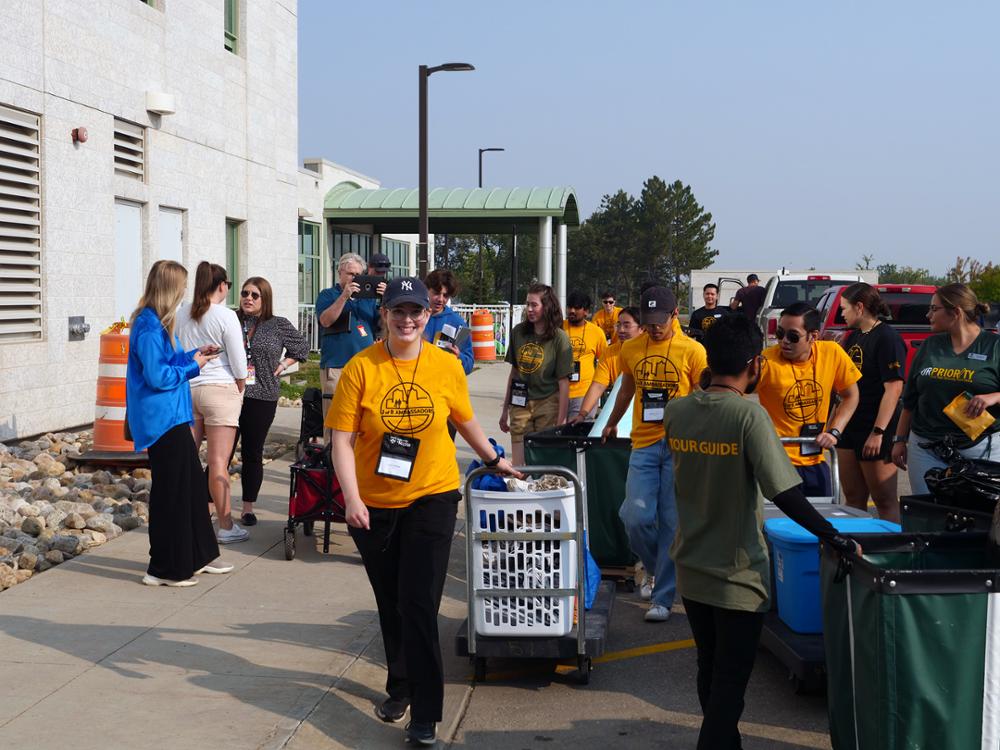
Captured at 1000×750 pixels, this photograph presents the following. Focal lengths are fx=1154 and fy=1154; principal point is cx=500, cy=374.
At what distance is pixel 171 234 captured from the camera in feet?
51.2

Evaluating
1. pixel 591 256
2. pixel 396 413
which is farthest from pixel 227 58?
pixel 591 256

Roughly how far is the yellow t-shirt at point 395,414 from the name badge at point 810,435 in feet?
8.52

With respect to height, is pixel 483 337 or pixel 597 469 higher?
pixel 483 337

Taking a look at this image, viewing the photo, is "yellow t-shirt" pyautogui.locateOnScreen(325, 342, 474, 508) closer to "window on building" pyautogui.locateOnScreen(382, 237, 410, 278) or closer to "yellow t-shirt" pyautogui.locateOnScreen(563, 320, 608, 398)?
"yellow t-shirt" pyautogui.locateOnScreen(563, 320, 608, 398)

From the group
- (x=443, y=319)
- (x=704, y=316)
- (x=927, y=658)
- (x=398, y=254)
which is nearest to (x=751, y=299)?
(x=704, y=316)

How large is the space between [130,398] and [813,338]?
160 inches

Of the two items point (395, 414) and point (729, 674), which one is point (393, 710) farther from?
point (729, 674)

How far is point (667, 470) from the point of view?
21.4 ft

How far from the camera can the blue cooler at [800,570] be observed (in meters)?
5.25

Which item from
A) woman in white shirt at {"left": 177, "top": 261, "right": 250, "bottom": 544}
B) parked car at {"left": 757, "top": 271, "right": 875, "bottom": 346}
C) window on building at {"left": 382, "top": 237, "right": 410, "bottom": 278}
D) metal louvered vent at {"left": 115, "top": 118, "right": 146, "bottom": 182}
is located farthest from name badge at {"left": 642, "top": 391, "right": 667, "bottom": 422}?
window on building at {"left": 382, "top": 237, "right": 410, "bottom": 278}

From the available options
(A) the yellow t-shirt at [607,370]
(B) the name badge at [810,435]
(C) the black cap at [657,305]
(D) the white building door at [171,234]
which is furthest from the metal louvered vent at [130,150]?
(B) the name badge at [810,435]

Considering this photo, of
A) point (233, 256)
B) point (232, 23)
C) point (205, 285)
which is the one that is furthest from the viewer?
point (233, 256)

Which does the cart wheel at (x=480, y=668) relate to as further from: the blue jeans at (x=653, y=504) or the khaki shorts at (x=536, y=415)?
the khaki shorts at (x=536, y=415)

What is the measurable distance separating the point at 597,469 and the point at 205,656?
9.05ft
